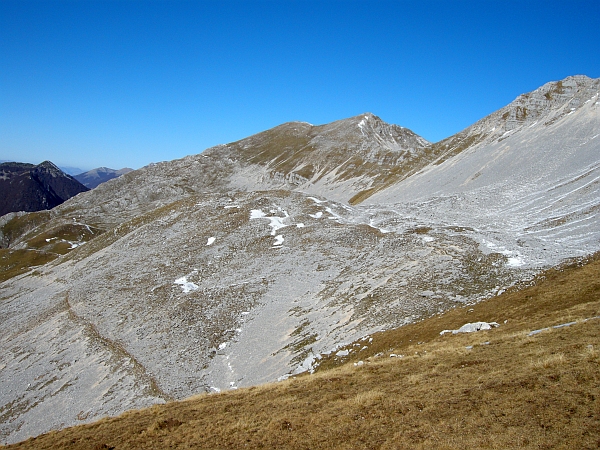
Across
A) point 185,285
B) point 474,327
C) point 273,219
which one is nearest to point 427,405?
point 474,327

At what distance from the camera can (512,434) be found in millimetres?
14000

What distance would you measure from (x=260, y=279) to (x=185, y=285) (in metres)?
12.7

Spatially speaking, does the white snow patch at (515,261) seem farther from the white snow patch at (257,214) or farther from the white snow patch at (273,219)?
the white snow patch at (257,214)

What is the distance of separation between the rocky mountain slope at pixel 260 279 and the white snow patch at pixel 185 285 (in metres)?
0.32

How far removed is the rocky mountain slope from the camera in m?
40.7

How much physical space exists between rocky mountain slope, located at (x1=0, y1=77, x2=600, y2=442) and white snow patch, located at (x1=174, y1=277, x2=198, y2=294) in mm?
315

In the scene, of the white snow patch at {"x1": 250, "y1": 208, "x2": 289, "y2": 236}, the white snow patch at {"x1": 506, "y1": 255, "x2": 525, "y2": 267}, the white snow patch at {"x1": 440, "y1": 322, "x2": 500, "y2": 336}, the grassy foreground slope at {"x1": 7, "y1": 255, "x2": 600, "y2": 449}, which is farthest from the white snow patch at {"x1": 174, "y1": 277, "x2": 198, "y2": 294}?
the white snow patch at {"x1": 506, "y1": 255, "x2": 525, "y2": 267}

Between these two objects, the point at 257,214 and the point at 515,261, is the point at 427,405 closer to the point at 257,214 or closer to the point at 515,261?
the point at 515,261

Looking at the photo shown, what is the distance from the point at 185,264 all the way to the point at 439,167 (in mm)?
97847

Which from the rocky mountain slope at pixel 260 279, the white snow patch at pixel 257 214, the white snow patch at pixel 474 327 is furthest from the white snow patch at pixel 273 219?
the white snow patch at pixel 474 327

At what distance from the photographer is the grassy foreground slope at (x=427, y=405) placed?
1470 centimetres

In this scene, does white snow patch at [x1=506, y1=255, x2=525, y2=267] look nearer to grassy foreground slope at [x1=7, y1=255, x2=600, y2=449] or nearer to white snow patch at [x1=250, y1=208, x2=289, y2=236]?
grassy foreground slope at [x1=7, y1=255, x2=600, y2=449]

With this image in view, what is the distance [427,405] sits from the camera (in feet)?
57.7

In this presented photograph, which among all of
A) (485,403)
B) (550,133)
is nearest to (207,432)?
(485,403)
